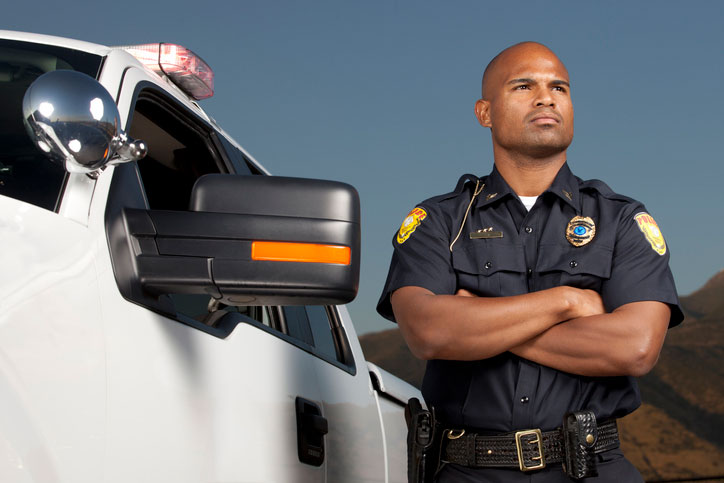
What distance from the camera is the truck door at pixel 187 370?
142 centimetres

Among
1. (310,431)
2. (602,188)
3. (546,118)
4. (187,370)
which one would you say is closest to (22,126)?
(187,370)

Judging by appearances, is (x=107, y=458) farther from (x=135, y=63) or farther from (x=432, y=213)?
(x=432, y=213)

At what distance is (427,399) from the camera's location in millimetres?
2393

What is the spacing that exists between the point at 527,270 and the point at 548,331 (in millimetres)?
218

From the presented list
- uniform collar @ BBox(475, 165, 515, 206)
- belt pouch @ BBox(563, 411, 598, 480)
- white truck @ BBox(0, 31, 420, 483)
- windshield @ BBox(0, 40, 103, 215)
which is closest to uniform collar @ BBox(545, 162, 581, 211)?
uniform collar @ BBox(475, 165, 515, 206)

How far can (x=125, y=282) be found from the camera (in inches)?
56.8

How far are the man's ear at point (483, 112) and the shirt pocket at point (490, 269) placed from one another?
0.46 metres

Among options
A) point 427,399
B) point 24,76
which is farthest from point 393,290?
point 24,76

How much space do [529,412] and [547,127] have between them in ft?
2.67

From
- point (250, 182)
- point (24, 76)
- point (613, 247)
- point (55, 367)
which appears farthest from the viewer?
point (613, 247)

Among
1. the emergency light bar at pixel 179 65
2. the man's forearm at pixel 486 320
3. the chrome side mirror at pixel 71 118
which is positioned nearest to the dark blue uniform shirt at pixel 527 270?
the man's forearm at pixel 486 320

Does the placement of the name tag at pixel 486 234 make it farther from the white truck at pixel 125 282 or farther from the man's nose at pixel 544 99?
the white truck at pixel 125 282

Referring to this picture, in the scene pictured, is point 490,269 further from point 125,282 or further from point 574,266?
point 125,282

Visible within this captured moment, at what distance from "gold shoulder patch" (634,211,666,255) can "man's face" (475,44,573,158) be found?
30 centimetres
